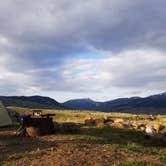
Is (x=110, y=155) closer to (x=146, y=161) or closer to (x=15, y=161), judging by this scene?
(x=146, y=161)

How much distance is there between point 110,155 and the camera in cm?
1831

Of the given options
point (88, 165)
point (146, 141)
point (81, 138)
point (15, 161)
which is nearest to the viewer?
point (88, 165)

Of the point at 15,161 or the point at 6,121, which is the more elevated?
the point at 6,121

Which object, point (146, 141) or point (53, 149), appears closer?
point (53, 149)

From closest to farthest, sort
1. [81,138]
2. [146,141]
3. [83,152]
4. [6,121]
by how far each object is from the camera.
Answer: [83,152] → [81,138] → [146,141] → [6,121]

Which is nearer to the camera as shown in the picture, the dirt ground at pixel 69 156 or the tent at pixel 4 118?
the dirt ground at pixel 69 156

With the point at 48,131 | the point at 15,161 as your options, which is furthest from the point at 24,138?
the point at 15,161

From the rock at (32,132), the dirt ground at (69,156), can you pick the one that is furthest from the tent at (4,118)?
the dirt ground at (69,156)

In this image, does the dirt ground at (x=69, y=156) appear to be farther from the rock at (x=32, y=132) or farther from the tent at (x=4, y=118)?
the tent at (x=4, y=118)

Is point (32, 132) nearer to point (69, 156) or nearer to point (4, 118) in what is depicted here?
point (4, 118)

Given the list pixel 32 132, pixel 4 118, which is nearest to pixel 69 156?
pixel 32 132

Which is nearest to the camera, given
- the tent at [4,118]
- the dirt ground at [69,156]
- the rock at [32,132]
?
the dirt ground at [69,156]

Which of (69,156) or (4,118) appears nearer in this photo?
(69,156)

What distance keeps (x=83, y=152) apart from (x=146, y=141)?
10672mm
